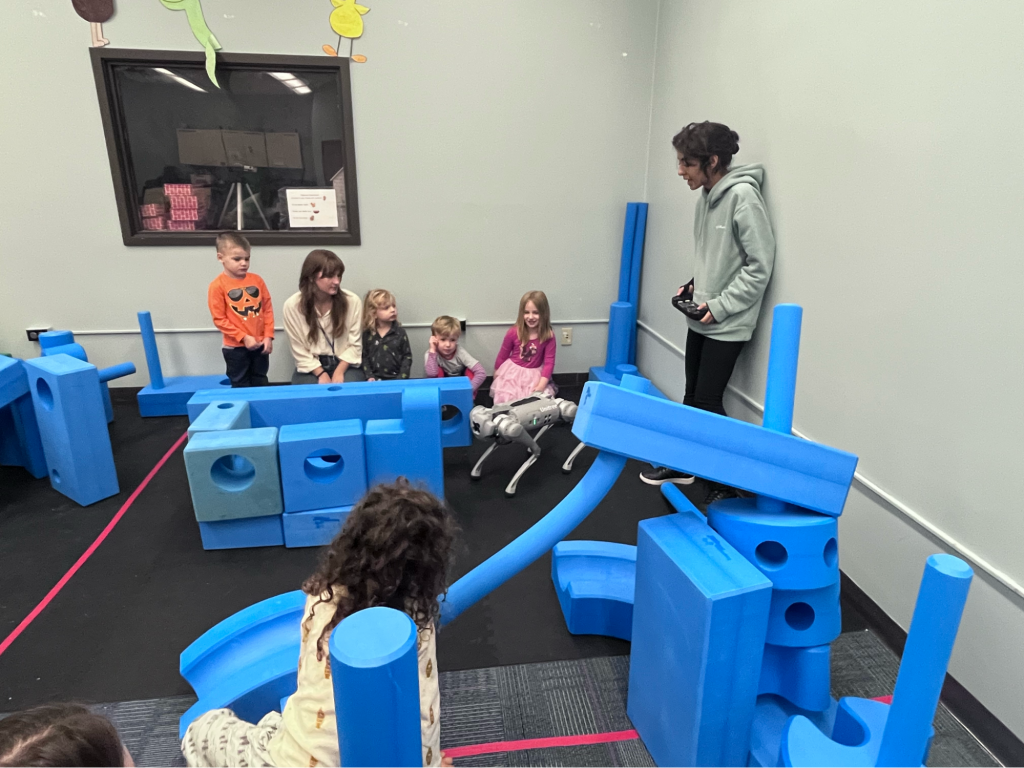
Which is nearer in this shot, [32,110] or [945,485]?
[945,485]

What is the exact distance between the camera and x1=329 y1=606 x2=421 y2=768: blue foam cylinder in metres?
0.54

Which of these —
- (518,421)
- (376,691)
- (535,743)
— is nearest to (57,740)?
(376,691)

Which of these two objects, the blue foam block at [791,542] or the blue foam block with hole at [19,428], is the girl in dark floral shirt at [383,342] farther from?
the blue foam block at [791,542]

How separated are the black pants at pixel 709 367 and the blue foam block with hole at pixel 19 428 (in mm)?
2893

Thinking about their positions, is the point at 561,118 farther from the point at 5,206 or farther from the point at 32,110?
the point at 5,206

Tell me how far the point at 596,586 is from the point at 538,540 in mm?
581

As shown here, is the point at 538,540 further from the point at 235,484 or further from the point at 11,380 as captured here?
the point at 11,380

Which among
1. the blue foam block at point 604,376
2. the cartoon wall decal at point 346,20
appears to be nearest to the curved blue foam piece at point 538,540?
the blue foam block at point 604,376

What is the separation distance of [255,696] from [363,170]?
9.71ft

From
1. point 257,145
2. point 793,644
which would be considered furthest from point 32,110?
point 793,644

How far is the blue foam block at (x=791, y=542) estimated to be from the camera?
1.39 metres

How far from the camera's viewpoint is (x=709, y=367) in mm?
2742

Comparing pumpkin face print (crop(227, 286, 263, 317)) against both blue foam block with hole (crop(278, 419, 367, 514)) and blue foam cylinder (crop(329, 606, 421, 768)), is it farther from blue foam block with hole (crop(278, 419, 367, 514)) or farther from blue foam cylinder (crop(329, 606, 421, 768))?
blue foam cylinder (crop(329, 606, 421, 768))

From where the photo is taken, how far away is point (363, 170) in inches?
145
